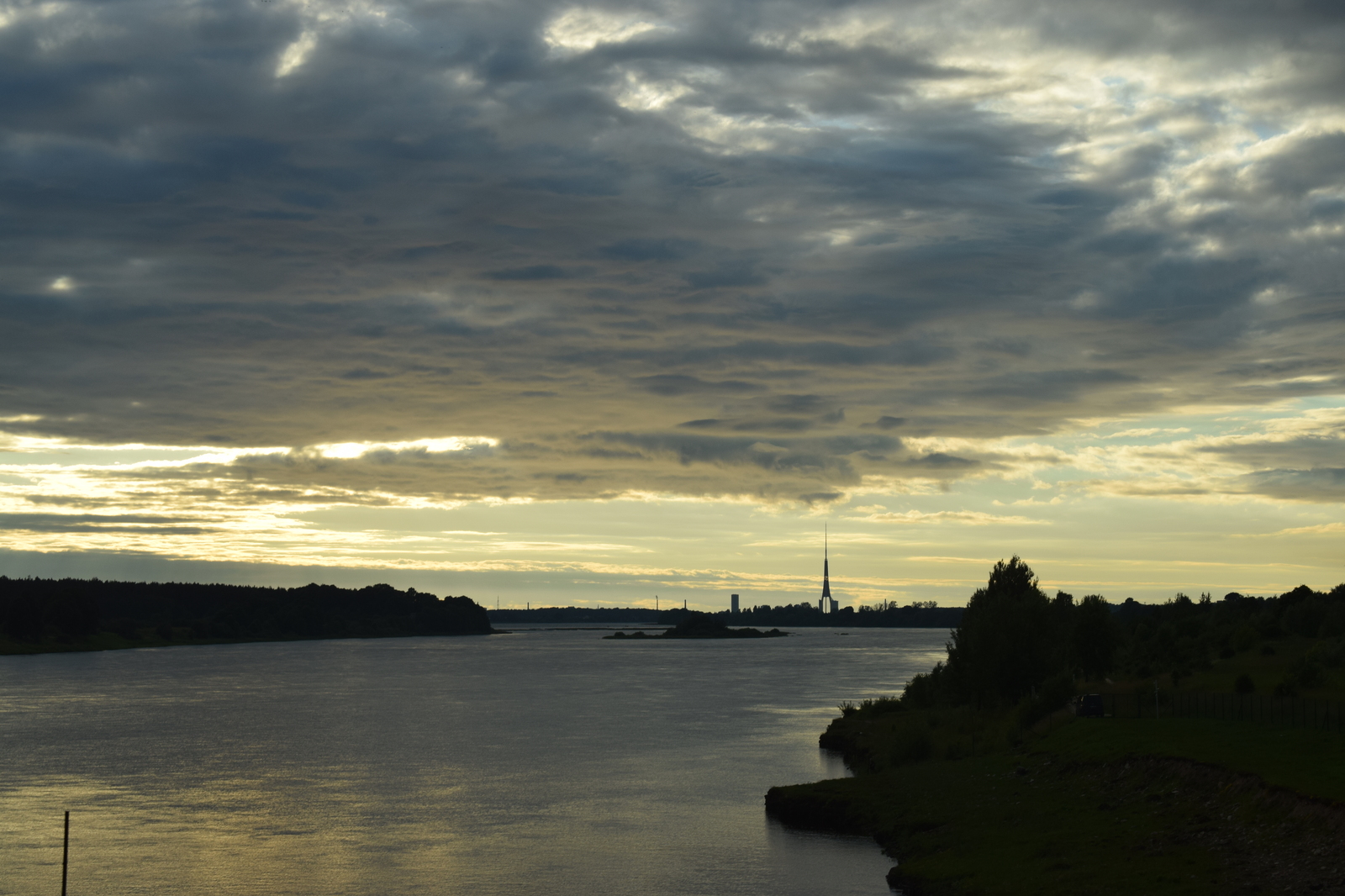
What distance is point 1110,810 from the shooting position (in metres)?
53.2

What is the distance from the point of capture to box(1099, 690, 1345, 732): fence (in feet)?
231

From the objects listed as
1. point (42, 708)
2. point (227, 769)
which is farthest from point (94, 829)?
point (42, 708)

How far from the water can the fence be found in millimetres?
21826

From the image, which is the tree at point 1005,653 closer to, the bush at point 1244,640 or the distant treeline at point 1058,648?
the distant treeline at point 1058,648

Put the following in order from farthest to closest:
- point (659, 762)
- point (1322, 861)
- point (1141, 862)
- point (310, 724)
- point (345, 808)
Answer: point (310, 724) → point (659, 762) → point (345, 808) → point (1141, 862) → point (1322, 861)

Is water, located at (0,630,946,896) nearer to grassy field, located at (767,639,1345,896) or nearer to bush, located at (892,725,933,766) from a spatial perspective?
grassy field, located at (767,639,1345,896)

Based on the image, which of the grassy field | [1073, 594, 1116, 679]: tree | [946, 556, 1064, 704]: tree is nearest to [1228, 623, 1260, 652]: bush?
[1073, 594, 1116, 679]: tree

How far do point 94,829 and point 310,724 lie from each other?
5697 cm

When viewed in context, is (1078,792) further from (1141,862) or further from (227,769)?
(227,769)

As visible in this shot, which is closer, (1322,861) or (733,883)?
(1322,861)

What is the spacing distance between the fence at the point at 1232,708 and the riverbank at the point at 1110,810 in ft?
20.7

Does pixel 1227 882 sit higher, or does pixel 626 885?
pixel 1227 882

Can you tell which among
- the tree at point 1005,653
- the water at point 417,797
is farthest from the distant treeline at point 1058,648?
the water at point 417,797

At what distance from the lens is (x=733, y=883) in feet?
176
